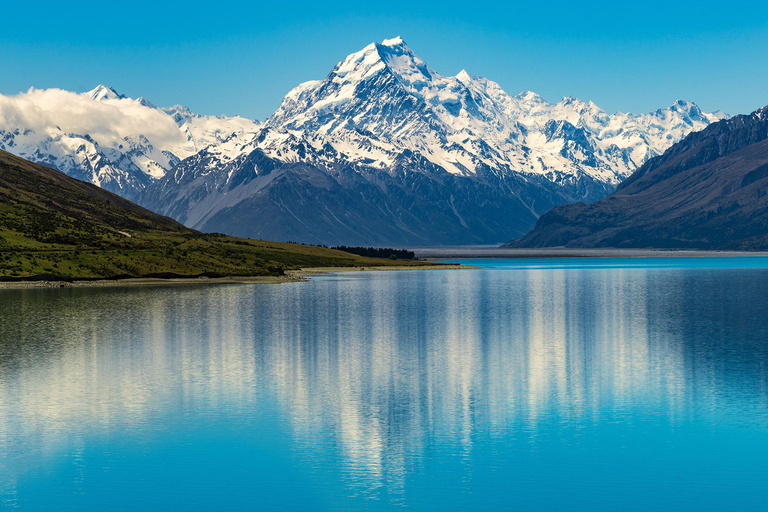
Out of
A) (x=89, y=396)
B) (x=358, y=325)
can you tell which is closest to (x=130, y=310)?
(x=358, y=325)

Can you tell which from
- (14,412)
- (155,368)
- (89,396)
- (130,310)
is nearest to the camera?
(14,412)

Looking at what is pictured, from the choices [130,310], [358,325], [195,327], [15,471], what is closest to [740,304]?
[358,325]

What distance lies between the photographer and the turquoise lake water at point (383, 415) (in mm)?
38406

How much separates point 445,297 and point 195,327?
69028mm

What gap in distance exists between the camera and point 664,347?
277 feet

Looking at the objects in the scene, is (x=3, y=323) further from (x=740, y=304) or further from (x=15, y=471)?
(x=740, y=304)

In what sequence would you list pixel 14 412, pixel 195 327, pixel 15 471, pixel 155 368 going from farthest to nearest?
pixel 195 327 → pixel 155 368 → pixel 14 412 → pixel 15 471

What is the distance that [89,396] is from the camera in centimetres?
5872

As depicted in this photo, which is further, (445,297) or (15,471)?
(445,297)

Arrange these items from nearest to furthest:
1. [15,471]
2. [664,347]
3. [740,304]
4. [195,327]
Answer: [15,471] → [664,347] → [195,327] → [740,304]

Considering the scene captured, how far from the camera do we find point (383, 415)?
5269 centimetres

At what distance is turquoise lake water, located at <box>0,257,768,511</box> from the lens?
3841 cm

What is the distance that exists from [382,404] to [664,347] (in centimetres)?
3968

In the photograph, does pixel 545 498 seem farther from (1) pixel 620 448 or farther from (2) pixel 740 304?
(2) pixel 740 304
